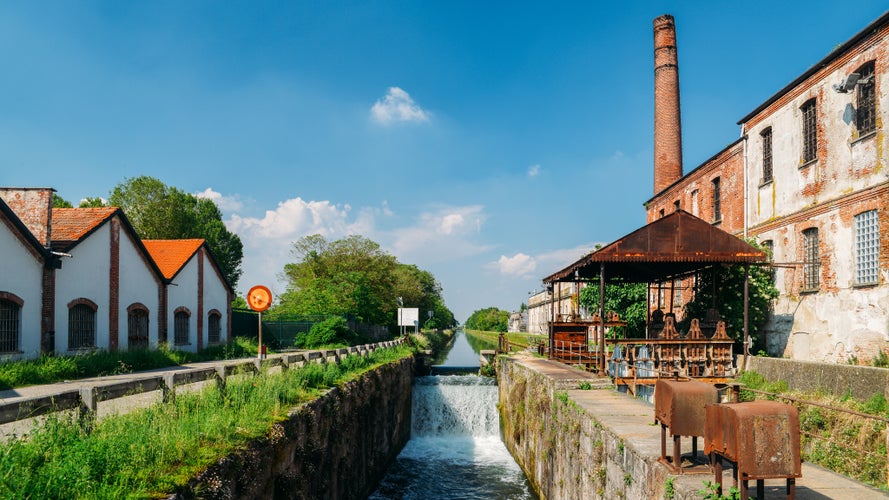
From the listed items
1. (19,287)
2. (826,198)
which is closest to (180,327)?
(19,287)

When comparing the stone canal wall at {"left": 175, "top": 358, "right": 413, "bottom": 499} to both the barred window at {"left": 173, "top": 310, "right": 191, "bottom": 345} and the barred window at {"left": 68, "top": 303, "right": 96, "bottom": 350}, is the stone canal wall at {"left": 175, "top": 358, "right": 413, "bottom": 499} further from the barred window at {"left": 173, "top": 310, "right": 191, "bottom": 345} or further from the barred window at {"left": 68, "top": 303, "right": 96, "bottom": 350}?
the barred window at {"left": 173, "top": 310, "right": 191, "bottom": 345}

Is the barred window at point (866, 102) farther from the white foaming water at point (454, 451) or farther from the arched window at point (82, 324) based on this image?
the arched window at point (82, 324)

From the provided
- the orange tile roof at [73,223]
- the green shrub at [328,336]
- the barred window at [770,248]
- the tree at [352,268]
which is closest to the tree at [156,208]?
the tree at [352,268]

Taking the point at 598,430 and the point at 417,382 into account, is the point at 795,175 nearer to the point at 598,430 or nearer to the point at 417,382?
the point at 598,430

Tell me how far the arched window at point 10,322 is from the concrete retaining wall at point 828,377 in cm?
1897

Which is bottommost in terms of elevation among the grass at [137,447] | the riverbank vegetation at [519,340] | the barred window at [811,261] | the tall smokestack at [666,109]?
the riverbank vegetation at [519,340]

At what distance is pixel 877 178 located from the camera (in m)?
14.3

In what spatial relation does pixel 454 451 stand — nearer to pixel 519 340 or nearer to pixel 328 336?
pixel 328 336

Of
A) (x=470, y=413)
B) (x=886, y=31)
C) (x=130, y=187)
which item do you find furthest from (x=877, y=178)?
(x=130, y=187)

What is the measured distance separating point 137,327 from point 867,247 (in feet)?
76.0

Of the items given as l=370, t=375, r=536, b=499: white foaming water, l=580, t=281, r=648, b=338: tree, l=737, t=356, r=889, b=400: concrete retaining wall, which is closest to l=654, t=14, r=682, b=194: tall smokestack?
l=580, t=281, r=648, b=338: tree

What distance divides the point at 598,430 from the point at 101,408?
7287 millimetres

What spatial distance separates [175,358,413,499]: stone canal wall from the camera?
658cm

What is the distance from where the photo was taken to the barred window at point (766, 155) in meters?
19.7
